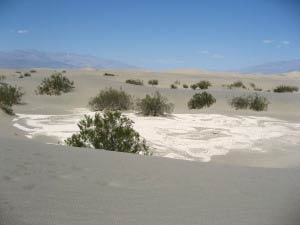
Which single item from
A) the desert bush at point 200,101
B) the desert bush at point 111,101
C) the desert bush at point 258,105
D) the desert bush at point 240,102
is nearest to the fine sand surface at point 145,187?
the desert bush at point 111,101

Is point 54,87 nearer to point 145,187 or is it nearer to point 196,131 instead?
point 196,131

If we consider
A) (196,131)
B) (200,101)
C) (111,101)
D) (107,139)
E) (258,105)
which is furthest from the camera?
(200,101)

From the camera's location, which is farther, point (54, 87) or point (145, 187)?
point (54, 87)

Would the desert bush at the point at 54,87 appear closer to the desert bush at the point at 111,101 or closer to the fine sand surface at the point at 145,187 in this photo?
the desert bush at the point at 111,101

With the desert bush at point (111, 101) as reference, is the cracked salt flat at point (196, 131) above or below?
below

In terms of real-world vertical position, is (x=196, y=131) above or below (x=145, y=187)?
below

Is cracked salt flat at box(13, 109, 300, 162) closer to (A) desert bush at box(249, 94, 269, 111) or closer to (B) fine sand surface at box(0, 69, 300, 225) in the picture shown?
(B) fine sand surface at box(0, 69, 300, 225)

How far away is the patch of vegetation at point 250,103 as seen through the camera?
23859mm

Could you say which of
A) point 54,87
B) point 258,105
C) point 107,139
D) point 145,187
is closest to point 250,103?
point 258,105

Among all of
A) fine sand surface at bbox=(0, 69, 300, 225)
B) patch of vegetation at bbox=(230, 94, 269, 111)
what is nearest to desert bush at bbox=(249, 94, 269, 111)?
patch of vegetation at bbox=(230, 94, 269, 111)

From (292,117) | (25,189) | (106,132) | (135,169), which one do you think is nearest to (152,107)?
(292,117)

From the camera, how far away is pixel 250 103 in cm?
2427

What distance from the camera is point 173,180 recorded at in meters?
6.24

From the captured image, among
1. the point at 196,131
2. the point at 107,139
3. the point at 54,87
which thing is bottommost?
the point at 196,131
